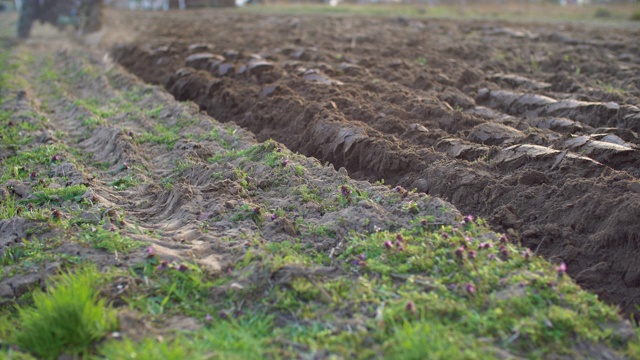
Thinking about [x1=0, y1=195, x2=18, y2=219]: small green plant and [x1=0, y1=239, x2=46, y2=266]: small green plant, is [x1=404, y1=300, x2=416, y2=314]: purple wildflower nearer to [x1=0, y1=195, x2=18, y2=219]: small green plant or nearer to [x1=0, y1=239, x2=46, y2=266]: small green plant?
[x1=0, y1=239, x2=46, y2=266]: small green plant

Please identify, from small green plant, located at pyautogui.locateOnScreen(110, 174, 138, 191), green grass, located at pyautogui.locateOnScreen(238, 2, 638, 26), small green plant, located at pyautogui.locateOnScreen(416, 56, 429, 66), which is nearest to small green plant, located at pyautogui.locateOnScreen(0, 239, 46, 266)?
small green plant, located at pyautogui.locateOnScreen(110, 174, 138, 191)

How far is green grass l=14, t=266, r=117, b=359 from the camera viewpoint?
11.1 feet

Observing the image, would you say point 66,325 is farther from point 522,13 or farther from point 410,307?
point 522,13

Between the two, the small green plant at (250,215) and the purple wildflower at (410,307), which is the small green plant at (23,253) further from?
the purple wildflower at (410,307)

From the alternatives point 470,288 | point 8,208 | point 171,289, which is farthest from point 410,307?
point 8,208

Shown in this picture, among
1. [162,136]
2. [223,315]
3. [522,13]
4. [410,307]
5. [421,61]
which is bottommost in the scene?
[223,315]

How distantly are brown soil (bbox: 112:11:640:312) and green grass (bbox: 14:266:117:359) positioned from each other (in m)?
2.86

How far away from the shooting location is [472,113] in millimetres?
7164

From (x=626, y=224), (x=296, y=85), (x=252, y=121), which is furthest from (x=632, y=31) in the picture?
(x=626, y=224)

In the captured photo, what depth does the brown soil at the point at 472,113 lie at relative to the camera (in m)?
4.59

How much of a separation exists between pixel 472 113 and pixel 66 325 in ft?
16.8

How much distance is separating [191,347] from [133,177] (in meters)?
2.99

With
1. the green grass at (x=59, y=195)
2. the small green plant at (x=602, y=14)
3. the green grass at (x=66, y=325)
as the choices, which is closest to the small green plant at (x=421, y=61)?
the green grass at (x=59, y=195)

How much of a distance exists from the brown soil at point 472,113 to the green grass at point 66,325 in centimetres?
286
